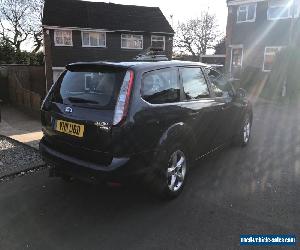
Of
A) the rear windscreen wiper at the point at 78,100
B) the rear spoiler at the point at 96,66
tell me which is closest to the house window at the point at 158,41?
the rear spoiler at the point at 96,66

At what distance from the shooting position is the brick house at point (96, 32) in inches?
914

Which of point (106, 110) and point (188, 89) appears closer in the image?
point (106, 110)

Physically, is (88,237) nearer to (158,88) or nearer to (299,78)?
(158,88)

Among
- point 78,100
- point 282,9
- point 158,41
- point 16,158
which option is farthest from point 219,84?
point 158,41

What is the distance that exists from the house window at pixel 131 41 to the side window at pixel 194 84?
21466 mm

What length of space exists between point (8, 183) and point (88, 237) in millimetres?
2105

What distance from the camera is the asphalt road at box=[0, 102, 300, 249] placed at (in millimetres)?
3234

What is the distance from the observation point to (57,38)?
23.2m

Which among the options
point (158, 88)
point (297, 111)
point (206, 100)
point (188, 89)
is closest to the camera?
point (158, 88)

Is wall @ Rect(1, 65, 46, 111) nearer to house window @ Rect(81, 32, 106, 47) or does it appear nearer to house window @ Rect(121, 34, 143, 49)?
house window @ Rect(81, 32, 106, 47)

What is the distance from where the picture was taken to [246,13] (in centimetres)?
2102

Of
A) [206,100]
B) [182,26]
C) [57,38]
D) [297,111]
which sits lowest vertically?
[297,111]

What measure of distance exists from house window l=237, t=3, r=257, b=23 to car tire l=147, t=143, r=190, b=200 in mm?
19340

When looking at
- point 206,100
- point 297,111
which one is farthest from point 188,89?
point 297,111
